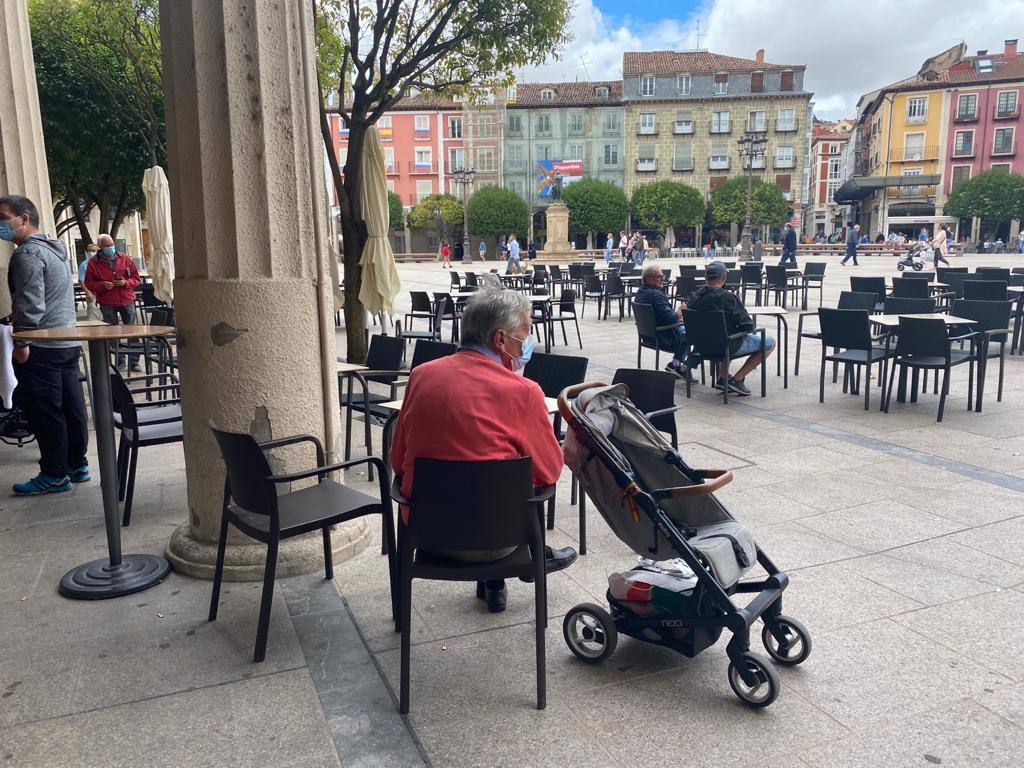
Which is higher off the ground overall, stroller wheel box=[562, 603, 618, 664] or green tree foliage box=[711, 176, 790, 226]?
green tree foliage box=[711, 176, 790, 226]

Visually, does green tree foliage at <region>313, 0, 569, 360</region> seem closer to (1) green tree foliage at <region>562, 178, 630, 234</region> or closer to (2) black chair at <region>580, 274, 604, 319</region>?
(2) black chair at <region>580, 274, 604, 319</region>

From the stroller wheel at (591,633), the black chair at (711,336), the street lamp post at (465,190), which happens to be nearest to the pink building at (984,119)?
the street lamp post at (465,190)

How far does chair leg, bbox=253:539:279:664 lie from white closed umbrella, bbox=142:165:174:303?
10.2 m

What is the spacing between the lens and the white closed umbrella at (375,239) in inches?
356

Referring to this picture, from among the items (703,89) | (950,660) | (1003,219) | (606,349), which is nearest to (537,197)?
(703,89)

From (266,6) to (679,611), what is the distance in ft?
10.2

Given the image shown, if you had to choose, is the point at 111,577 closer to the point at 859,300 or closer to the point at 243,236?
the point at 243,236

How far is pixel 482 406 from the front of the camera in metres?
2.77

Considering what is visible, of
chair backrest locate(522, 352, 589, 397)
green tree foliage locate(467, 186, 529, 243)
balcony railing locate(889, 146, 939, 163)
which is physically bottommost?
chair backrest locate(522, 352, 589, 397)

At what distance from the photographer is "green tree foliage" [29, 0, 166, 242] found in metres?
16.6

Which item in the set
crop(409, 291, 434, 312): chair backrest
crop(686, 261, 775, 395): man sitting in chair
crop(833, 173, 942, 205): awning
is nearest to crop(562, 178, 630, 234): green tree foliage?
crop(833, 173, 942, 205): awning

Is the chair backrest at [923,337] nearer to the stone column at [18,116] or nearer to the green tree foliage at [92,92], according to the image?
the stone column at [18,116]

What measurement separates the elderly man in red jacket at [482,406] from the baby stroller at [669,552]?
0.23 metres

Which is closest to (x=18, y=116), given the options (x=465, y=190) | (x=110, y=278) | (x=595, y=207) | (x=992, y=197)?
(x=110, y=278)
